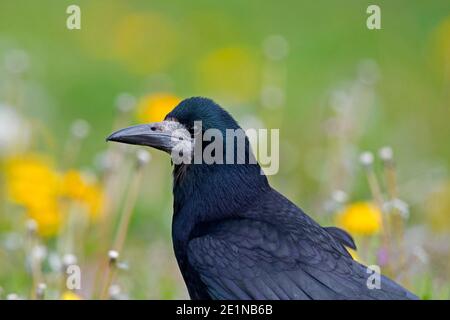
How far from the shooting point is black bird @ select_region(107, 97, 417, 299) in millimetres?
4750

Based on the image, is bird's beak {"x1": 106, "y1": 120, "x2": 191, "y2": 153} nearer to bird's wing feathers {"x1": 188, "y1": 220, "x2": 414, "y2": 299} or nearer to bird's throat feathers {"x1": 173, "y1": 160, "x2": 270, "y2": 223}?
bird's throat feathers {"x1": 173, "y1": 160, "x2": 270, "y2": 223}

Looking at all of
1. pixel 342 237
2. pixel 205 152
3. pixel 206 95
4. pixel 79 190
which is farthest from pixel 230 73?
pixel 205 152

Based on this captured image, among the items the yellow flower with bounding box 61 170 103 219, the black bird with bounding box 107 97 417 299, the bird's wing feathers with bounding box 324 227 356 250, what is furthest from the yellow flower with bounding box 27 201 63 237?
the bird's wing feathers with bounding box 324 227 356 250

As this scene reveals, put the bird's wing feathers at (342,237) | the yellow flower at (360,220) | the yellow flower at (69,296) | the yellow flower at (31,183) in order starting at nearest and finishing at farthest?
1. the yellow flower at (69,296)
2. the bird's wing feathers at (342,237)
3. the yellow flower at (360,220)
4. the yellow flower at (31,183)

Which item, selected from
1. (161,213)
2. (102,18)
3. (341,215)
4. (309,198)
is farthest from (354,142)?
(102,18)

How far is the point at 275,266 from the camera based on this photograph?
189 inches

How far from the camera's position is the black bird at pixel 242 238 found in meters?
4.75

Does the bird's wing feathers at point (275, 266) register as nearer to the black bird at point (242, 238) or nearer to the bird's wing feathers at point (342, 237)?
the black bird at point (242, 238)

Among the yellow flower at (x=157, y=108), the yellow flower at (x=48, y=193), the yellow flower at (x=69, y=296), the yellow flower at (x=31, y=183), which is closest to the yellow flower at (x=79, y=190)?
the yellow flower at (x=48, y=193)

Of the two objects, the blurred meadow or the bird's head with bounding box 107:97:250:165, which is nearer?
the bird's head with bounding box 107:97:250:165

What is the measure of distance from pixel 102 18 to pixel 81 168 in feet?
10.9

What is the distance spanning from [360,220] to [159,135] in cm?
135

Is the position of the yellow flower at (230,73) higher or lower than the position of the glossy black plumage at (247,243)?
higher

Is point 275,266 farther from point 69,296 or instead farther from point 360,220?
point 360,220
